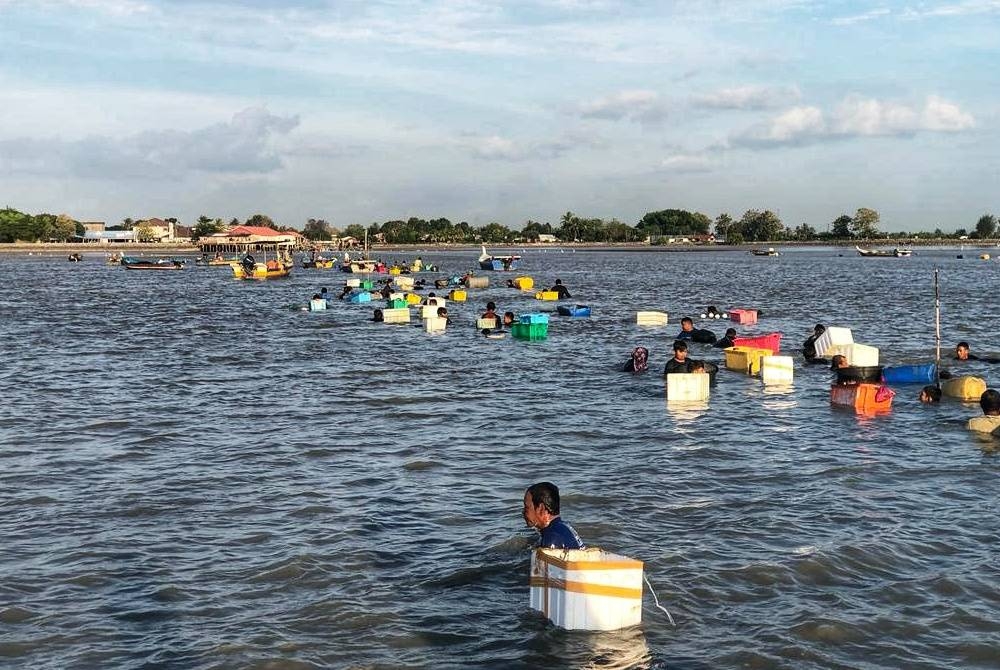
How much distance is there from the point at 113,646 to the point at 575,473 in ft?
31.6

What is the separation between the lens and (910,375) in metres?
28.8

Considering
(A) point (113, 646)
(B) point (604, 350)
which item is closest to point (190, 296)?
(B) point (604, 350)

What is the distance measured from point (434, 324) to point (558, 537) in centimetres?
3492

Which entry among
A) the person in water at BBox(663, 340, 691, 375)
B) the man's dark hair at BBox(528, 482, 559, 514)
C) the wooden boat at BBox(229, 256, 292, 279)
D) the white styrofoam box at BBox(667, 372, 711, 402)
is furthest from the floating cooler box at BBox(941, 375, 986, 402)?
the wooden boat at BBox(229, 256, 292, 279)

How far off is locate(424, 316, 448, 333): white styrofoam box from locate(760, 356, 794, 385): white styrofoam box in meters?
19.2

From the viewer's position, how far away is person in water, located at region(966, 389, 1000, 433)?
21859 mm

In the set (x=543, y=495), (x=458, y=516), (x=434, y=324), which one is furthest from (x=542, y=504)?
(x=434, y=324)

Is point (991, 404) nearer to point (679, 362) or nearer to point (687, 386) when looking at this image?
point (687, 386)

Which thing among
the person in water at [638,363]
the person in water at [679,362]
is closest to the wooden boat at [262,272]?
the person in water at [638,363]

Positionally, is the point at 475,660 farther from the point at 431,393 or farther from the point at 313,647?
the point at 431,393

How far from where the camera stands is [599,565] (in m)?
10.9

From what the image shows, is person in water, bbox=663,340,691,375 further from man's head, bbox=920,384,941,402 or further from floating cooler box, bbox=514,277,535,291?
floating cooler box, bbox=514,277,535,291

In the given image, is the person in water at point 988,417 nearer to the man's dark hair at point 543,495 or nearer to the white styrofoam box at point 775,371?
the white styrofoam box at point 775,371

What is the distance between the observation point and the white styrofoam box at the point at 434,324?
45938 millimetres
